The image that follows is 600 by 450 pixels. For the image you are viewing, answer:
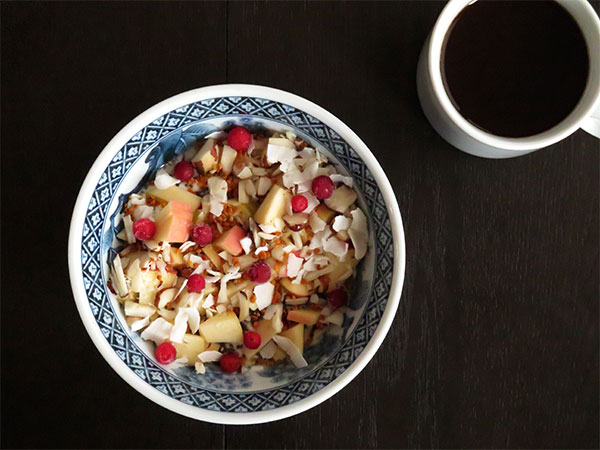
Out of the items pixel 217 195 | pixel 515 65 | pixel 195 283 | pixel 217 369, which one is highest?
pixel 515 65

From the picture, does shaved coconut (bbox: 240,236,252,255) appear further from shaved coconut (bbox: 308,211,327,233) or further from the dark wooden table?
the dark wooden table

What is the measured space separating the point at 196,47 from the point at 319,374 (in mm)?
454

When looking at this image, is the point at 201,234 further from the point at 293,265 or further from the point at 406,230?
the point at 406,230

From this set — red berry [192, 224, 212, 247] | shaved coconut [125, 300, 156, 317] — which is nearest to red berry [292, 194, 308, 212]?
red berry [192, 224, 212, 247]

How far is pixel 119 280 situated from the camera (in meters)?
0.69

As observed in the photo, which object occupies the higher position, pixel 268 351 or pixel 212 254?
pixel 212 254

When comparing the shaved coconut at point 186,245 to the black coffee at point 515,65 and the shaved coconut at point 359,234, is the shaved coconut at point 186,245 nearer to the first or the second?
the shaved coconut at point 359,234

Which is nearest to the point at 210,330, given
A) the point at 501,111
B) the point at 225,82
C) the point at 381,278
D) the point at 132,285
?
the point at 132,285

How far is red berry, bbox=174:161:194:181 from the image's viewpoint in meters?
0.72

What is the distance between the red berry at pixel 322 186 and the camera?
70 cm

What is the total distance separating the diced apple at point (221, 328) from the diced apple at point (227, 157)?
18cm

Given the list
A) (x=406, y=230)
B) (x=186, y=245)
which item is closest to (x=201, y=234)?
(x=186, y=245)

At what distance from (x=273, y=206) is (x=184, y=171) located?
0.12m

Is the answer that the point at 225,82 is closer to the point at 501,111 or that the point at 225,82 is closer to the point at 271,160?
the point at 271,160
